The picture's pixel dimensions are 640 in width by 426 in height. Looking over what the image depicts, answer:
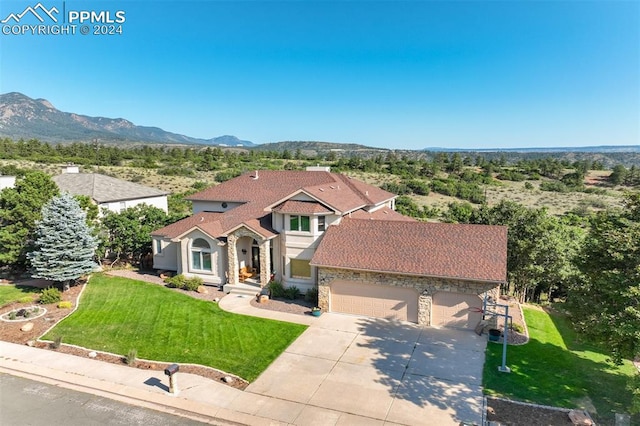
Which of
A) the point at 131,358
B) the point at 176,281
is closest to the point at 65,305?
the point at 176,281

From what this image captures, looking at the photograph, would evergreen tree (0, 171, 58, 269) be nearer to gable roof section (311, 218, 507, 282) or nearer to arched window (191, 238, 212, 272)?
arched window (191, 238, 212, 272)

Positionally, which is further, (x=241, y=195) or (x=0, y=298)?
(x=241, y=195)

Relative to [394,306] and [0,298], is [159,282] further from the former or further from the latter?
[394,306]

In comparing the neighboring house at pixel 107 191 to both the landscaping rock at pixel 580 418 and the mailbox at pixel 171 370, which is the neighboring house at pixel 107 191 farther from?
the landscaping rock at pixel 580 418

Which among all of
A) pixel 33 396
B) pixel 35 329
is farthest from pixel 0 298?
pixel 33 396

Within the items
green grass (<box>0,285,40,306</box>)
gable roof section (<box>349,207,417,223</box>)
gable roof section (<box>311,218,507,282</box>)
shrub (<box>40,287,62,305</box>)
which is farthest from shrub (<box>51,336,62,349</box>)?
gable roof section (<box>349,207,417,223</box>)

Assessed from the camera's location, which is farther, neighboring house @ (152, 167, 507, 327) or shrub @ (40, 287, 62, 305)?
shrub @ (40, 287, 62, 305)
